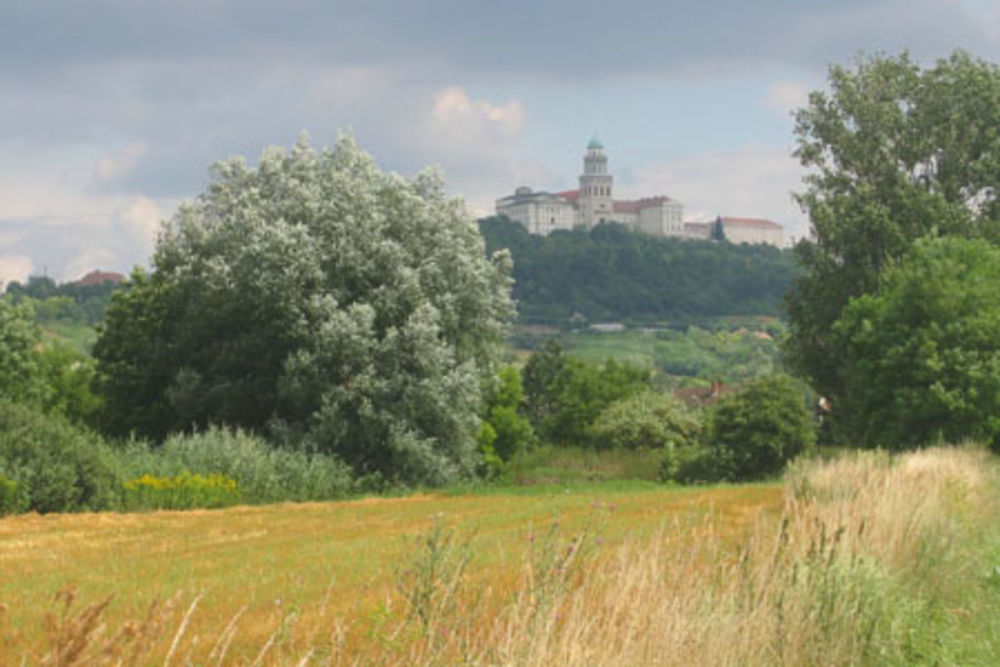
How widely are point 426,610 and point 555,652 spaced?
34.9 inches

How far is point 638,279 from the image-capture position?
171 meters

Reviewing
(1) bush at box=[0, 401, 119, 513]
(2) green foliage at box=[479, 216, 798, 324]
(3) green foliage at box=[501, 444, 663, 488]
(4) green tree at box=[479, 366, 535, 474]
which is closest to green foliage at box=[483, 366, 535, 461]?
(4) green tree at box=[479, 366, 535, 474]

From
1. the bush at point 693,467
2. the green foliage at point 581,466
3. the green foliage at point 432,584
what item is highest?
the green foliage at point 432,584

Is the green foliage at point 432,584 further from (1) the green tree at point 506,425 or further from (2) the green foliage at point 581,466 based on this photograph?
(1) the green tree at point 506,425

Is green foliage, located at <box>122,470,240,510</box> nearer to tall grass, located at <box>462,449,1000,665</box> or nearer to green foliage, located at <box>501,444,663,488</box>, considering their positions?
green foliage, located at <box>501,444,663,488</box>

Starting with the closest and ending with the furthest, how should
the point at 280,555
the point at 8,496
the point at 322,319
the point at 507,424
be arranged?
the point at 280,555 < the point at 8,496 < the point at 322,319 < the point at 507,424

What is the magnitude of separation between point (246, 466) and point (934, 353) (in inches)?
656

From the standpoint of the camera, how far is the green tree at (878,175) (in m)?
42.4

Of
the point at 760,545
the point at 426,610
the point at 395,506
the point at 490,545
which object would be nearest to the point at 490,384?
the point at 395,506

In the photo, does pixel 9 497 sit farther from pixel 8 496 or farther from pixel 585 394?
pixel 585 394

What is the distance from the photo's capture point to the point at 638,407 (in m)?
47.6

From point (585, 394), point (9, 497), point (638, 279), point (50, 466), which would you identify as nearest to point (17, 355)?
→ point (50, 466)

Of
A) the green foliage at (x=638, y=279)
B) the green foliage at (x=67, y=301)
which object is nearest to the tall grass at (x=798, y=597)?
the green foliage at (x=67, y=301)

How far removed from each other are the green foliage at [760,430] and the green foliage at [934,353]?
2261 millimetres
